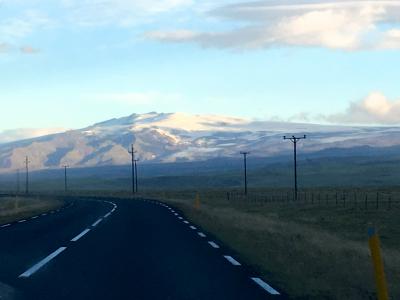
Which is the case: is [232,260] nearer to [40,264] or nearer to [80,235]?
[40,264]

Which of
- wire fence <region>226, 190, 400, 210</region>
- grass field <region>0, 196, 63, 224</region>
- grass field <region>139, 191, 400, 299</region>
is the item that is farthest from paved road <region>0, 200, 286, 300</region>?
wire fence <region>226, 190, 400, 210</region>

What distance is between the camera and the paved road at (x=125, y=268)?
1276 cm

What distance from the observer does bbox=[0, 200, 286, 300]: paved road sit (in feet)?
41.9

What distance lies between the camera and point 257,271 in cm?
1553

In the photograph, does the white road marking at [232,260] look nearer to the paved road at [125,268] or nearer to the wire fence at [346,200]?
the paved road at [125,268]

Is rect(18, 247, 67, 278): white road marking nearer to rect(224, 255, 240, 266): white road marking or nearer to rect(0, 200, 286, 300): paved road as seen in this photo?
rect(0, 200, 286, 300): paved road

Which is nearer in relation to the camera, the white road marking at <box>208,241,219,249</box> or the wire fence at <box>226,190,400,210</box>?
the white road marking at <box>208,241,219,249</box>

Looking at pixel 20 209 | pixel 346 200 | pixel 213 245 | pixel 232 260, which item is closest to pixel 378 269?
pixel 232 260

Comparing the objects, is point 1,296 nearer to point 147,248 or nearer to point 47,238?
point 147,248

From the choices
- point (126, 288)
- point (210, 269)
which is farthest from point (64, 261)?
point (126, 288)

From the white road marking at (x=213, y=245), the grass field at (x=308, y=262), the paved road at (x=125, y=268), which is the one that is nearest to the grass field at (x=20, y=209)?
the grass field at (x=308, y=262)

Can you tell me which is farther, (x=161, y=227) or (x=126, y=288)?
(x=161, y=227)

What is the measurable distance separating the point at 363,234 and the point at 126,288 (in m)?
23.3

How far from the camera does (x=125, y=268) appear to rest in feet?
53.2
